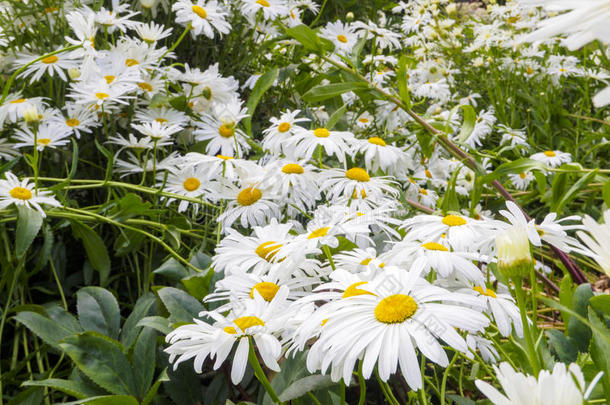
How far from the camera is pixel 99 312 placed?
2.13 ft

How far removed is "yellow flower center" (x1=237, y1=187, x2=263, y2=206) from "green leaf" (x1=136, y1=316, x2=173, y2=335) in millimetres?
206

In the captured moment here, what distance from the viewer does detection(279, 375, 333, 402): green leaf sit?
1.39 ft

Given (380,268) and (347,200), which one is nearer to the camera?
(380,268)

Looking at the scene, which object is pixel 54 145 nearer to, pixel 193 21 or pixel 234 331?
pixel 193 21

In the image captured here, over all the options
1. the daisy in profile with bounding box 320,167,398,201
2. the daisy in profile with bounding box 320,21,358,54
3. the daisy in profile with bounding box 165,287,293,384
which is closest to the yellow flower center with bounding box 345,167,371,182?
the daisy in profile with bounding box 320,167,398,201

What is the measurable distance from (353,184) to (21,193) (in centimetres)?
42

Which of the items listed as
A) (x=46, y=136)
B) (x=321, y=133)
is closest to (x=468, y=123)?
(x=321, y=133)

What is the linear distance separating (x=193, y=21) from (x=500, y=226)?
2.24ft

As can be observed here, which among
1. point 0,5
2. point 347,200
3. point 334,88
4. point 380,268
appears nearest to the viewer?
point 380,268

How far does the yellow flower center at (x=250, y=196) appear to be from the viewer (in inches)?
28.5

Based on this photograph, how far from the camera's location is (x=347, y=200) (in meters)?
0.69

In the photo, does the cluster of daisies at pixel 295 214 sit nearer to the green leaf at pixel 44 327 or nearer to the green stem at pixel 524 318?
the green stem at pixel 524 318

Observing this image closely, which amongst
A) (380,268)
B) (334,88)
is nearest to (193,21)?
(334,88)

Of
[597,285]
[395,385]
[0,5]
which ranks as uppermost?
[0,5]
